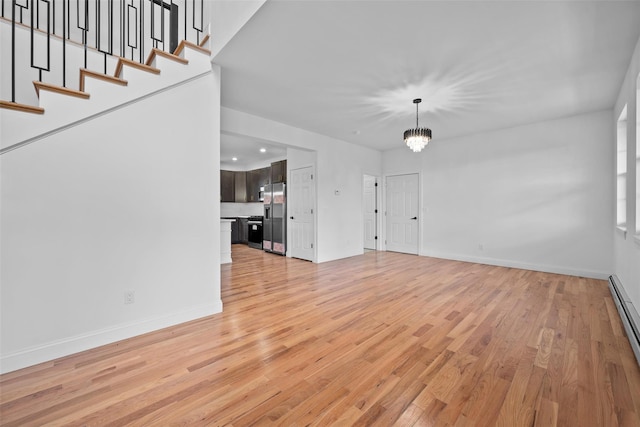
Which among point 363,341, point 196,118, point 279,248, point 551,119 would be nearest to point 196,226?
point 196,118

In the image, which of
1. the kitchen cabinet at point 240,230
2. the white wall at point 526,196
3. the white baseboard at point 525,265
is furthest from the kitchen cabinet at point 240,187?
the white baseboard at point 525,265

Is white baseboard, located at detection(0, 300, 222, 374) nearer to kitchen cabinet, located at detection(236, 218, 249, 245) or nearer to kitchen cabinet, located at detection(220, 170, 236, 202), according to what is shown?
kitchen cabinet, located at detection(236, 218, 249, 245)

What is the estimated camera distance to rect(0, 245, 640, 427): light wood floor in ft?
4.85

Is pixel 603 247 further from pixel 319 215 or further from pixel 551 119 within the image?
pixel 319 215

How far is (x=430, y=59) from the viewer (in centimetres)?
277

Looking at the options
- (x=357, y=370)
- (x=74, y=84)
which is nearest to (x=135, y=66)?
(x=74, y=84)

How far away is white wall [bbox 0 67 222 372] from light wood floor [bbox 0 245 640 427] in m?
0.23

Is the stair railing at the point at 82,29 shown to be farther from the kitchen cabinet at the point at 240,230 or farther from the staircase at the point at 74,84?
the kitchen cabinet at the point at 240,230

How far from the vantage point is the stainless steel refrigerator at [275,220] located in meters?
6.44

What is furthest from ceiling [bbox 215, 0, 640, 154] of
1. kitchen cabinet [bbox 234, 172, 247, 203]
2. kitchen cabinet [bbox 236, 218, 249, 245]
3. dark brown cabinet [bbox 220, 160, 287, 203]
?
kitchen cabinet [bbox 236, 218, 249, 245]

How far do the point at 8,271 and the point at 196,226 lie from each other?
1.31 meters

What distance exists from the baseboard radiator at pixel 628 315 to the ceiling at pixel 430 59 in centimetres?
258

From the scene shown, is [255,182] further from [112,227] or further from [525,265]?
[525,265]

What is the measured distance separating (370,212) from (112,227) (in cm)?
614
